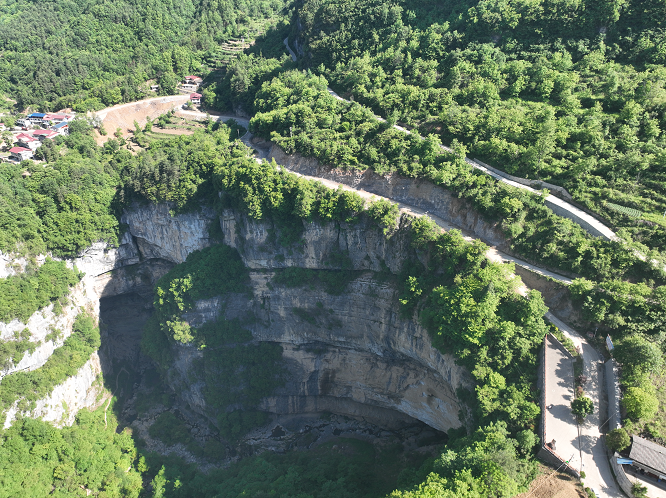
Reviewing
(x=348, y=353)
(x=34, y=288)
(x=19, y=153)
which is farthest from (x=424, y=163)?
(x=19, y=153)

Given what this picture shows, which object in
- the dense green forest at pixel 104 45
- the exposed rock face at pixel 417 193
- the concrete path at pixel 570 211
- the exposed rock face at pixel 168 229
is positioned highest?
the dense green forest at pixel 104 45

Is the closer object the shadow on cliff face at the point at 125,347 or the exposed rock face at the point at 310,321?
the exposed rock face at the point at 310,321

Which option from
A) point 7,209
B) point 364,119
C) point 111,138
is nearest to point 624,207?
point 364,119

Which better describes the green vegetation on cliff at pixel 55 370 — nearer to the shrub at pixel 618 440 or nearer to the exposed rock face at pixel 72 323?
the exposed rock face at pixel 72 323

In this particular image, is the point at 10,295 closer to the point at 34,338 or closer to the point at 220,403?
the point at 34,338

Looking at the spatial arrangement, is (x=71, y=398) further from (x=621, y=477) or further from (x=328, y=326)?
(x=621, y=477)

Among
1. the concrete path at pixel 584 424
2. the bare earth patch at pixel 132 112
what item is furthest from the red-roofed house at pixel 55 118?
the concrete path at pixel 584 424

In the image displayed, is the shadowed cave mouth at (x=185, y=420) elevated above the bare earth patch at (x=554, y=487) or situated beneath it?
situated beneath
